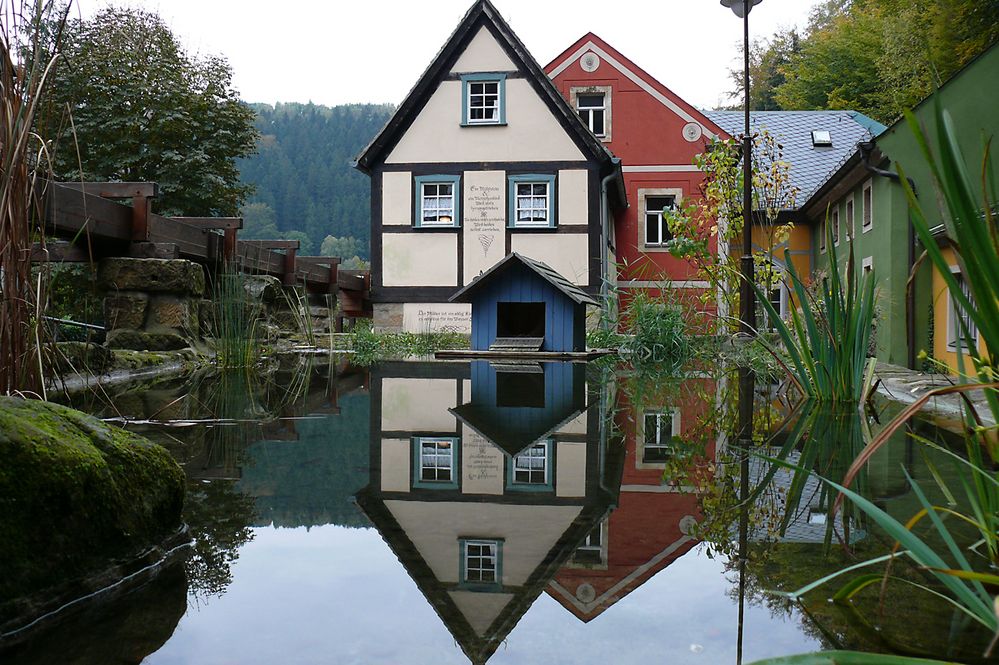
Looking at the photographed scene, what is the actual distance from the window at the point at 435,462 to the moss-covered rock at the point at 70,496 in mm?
946

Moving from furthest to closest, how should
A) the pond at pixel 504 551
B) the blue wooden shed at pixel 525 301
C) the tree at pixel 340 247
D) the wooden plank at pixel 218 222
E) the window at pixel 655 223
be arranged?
the tree at pixel 340 247 < the window at pixel 655 223 < the blue wooden shed at pixel 525 301 < the wooden plank at pixel 218 222 < the pond at pixel 504 551

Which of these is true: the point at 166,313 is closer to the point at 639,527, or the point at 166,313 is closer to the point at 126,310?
the point at 126,310

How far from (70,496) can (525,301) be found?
1153 centimetres

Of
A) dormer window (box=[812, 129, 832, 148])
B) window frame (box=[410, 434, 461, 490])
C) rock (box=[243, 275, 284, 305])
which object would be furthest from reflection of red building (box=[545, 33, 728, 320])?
window frame (box=[410, 434, 461, 490])

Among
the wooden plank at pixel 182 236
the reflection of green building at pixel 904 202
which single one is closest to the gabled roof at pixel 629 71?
the reflection of green building at pixel 904 202

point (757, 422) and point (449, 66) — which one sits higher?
point (449, 66)

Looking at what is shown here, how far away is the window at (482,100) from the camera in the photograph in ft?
59.6

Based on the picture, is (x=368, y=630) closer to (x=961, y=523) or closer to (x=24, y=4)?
(x=961, y=523)

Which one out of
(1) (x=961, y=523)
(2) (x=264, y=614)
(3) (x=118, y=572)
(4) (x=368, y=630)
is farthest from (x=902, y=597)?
(3) (x=118, y=572)

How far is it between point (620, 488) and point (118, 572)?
164 cm

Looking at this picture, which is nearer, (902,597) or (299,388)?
(902,597)

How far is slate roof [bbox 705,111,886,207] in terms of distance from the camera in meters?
24.2

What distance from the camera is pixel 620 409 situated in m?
5.67

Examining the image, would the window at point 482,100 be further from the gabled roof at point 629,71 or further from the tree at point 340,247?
the tree at point 340,247
